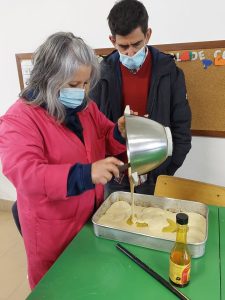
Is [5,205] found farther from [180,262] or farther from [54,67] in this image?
[180,262]

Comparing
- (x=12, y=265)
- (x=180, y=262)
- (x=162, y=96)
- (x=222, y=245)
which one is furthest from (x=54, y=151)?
(x=12, y=265)

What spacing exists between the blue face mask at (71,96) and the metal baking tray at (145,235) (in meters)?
Result: 0.39

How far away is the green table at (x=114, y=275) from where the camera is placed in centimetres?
75

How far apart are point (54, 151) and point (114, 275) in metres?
0.43

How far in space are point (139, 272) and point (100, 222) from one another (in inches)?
9.7

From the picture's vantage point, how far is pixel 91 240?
97 centimetres

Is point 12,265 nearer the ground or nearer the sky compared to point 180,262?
nearer the ground

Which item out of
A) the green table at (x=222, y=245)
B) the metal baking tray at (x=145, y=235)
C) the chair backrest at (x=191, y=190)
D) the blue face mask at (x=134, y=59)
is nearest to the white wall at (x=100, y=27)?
the blue face mask at (x=134, y=59)

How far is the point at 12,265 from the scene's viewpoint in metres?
1.98

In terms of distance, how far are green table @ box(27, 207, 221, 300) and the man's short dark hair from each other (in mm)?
921

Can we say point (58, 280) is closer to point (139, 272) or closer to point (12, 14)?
point (139, 272)

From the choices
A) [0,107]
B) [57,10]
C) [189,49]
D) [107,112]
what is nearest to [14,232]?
[0,107]

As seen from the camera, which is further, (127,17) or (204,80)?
(204,80)

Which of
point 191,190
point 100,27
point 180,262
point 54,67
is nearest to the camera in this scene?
point 180,262
